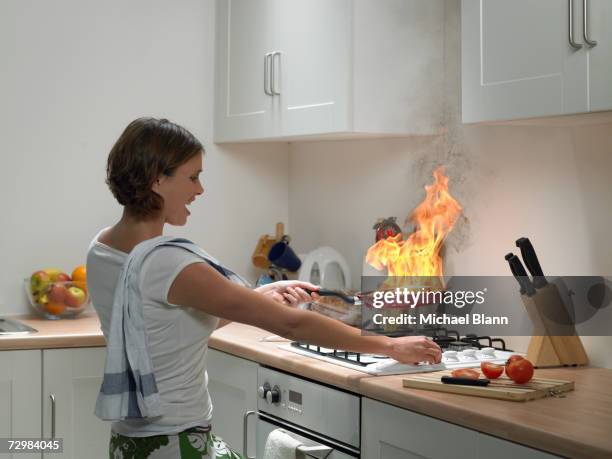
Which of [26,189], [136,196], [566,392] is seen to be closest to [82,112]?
[26,189]

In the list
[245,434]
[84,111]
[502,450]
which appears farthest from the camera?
[84,111]

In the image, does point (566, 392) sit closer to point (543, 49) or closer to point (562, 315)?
point (562, 315)

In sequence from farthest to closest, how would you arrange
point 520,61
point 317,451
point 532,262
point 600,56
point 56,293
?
point 56,293, point 532,262, point 317,451, point 520,61, point 600,56

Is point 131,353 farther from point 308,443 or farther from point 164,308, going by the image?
point 308,443

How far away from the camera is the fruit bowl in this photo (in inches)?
132

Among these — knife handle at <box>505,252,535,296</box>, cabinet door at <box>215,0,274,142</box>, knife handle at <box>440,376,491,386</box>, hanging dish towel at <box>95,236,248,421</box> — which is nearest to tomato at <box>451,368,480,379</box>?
knife handle at <box>440,376,491,386</box>

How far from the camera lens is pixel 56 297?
11.0 ft

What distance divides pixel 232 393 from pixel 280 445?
471mm

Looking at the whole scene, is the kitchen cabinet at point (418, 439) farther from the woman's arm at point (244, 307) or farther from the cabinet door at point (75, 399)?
the cabinet door at point (75, 399)

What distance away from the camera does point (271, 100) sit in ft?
11.0

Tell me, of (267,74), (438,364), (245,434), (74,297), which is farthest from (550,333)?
(74,297)

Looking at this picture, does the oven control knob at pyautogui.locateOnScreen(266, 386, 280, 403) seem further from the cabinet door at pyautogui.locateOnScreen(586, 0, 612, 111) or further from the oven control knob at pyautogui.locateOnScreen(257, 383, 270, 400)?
the cabinet door at pyautogui.locateOnScreen(586, 0, 612, 111)

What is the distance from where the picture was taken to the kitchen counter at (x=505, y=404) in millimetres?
1729

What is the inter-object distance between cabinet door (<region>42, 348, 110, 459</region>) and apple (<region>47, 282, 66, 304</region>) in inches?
14.8
